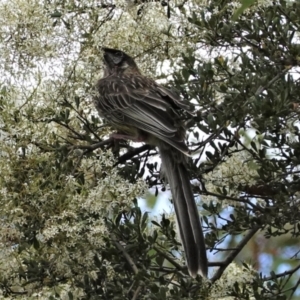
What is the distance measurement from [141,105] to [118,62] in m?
0.19

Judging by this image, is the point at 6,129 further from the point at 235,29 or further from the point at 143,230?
the point at 235,29

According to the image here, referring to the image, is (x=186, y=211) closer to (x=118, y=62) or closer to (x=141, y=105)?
(x=141, y=105)

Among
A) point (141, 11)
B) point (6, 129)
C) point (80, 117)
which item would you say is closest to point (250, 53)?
point (141, 11)

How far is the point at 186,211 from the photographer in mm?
Answer: 2678

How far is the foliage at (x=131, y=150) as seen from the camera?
7.50ft

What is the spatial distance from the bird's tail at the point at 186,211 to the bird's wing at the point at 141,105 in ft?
0.31

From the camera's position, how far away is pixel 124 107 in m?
3.17

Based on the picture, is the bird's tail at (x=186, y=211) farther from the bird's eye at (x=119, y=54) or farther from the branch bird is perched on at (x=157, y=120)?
the bird's eye at (x=119, y=54)

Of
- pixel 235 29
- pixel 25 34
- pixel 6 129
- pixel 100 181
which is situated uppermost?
pixel 25 34

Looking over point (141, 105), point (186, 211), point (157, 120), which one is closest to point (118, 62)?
point (141, 105)

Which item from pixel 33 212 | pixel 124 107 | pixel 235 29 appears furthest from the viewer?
pixel 124 107

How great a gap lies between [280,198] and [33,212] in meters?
0.70

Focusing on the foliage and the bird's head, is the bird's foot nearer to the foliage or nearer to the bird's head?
the foliage

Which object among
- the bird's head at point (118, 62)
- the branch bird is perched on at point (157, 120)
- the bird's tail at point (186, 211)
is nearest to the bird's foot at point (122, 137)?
the branch bird is perched on at point (157, 120)
